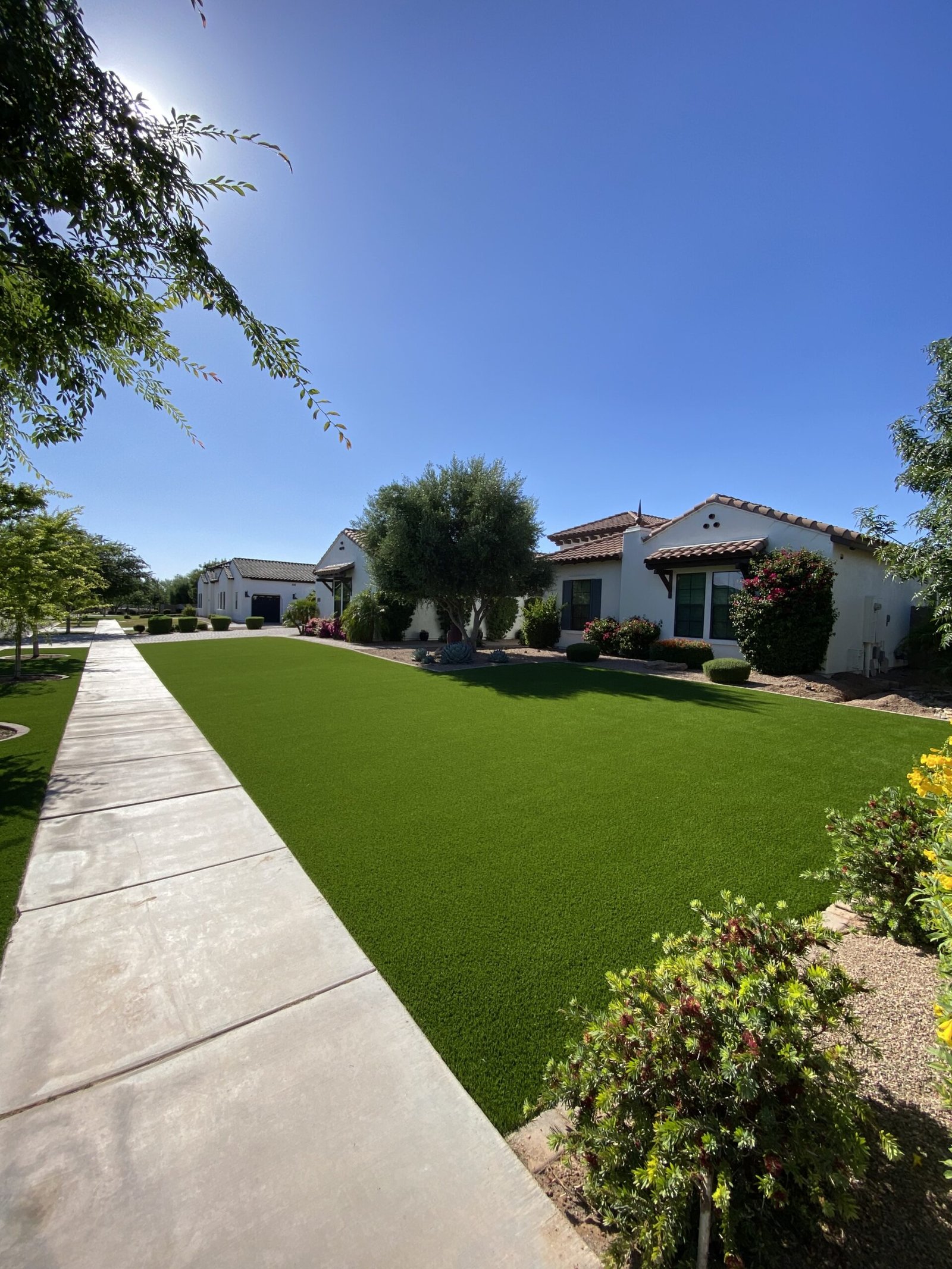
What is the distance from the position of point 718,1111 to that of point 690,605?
15170mm

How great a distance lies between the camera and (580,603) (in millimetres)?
18984

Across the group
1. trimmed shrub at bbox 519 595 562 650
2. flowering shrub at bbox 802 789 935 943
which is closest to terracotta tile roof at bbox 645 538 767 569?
trimmed shrub at bbox 519 595 562 650

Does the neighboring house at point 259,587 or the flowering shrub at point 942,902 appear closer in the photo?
the flowering shrub at point 942,902

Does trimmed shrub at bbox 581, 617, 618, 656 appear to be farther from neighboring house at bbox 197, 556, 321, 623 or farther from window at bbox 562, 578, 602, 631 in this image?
neighboring house at bbox 197, 556, 321, 623

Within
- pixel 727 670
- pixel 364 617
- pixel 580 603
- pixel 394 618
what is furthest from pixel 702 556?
pixel 364 617

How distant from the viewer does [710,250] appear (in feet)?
28.3

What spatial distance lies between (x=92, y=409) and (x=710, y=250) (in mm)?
9677

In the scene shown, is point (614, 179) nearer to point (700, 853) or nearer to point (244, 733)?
point (700, 853)

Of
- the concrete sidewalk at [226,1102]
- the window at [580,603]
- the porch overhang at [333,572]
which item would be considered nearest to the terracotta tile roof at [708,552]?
the window at [580,603]

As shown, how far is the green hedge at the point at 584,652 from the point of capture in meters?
15.4

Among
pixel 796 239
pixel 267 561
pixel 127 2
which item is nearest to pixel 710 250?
pixel 796 239

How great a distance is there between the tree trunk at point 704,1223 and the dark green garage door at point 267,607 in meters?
45.4

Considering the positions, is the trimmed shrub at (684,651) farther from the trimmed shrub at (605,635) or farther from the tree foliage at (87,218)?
the tree foliage at (87,218)

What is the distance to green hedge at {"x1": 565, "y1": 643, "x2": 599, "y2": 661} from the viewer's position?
1535cm
